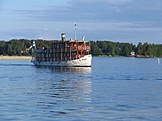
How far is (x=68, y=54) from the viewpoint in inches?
5659

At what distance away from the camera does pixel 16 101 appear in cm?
3872

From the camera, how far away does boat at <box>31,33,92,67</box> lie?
141 metres

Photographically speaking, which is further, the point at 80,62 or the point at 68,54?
the point at 68,54

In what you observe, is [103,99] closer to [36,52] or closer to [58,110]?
[58,110]

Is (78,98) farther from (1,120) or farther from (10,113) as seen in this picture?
(1,120)

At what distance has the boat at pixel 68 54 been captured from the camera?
463ft

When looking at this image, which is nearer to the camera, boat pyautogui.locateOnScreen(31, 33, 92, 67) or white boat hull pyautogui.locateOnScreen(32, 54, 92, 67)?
white boat hull pyautogui.locateOnScreen(32, 54, 92, 67)

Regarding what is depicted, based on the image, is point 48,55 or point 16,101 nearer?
point 16,101

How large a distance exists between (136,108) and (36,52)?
126278 mm

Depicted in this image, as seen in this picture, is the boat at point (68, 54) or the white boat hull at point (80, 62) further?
the boat at point (68, 54)

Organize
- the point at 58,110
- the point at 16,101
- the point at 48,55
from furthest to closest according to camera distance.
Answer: the point at 48,55
the point at 16,101
the point at 58,110

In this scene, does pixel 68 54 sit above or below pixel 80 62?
above

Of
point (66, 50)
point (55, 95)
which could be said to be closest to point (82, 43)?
point (66, 50)

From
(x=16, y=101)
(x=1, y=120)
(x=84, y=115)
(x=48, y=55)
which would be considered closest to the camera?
(x=1, y=120)
